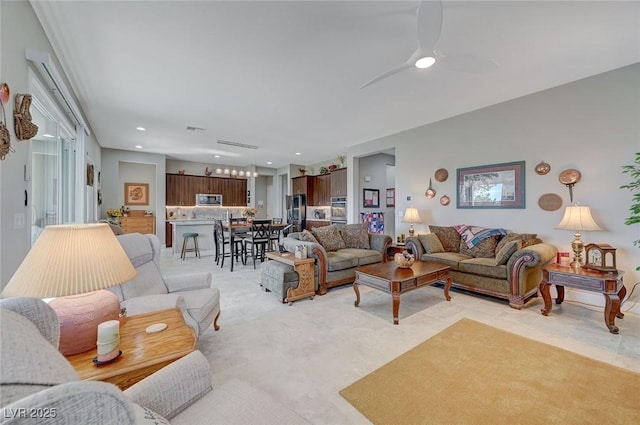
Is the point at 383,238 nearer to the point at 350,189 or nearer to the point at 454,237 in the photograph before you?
the point at 454,237

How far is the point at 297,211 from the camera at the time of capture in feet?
29.4

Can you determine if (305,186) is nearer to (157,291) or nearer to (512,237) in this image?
(512,237)

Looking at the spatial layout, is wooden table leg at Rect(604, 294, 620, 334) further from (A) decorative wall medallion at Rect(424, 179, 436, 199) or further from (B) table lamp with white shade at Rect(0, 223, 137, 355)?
(B) table lamp with white shade at Rect(0, 223, 137, 355)

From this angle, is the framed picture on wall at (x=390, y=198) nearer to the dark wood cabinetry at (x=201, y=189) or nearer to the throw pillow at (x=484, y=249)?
the throw pillow at (x=484, y=249)

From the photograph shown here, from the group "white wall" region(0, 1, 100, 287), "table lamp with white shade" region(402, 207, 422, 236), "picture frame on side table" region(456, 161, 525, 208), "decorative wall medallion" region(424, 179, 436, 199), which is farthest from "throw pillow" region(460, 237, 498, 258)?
"white wall" region(0, 1, 100, 287)

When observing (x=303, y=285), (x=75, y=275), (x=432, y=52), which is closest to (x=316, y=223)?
(x=303, y=285)

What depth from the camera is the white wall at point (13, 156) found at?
5.38 feet

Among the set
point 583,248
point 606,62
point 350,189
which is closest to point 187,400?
point 583,248

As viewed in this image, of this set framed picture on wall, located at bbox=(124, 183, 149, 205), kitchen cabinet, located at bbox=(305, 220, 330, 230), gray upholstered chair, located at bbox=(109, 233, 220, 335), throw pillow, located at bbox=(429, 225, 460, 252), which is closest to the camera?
gray upholstered chair, located at bbox=(109, 233, 220, 335)

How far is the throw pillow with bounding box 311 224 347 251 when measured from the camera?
4.38 metres

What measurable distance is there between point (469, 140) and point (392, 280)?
315 cm

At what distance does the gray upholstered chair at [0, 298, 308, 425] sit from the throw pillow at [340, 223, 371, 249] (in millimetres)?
3674

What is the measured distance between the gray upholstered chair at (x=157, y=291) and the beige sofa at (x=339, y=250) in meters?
1.52

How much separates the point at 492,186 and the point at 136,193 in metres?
9.37
